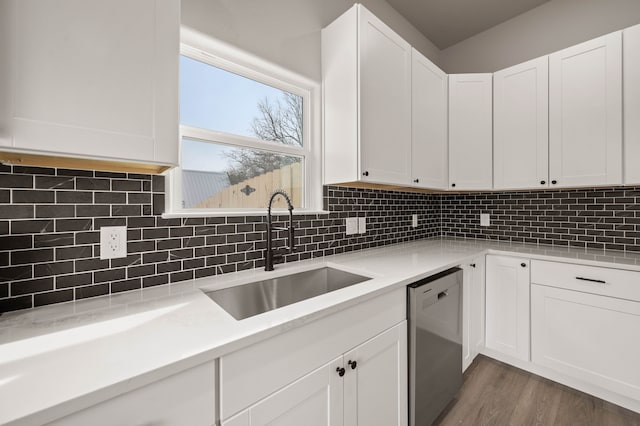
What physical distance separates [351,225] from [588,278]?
155 cm

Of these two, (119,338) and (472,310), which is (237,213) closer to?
(119,338)

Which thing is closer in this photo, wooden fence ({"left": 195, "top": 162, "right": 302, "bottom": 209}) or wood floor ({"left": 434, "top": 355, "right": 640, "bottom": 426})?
wooden fence ({"left": 195, "top": 162, "right": 302, "bottom": 209})

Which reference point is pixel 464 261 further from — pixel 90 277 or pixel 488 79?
pixel 90 277

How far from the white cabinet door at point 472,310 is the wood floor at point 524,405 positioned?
7.0 inches

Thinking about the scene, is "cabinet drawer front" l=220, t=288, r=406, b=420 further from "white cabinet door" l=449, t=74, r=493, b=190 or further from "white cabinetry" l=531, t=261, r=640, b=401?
"white cabinet door" l=449, t=74, r=493, b=190

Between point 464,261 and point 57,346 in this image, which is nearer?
point 57,346

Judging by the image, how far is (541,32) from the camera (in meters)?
2.46

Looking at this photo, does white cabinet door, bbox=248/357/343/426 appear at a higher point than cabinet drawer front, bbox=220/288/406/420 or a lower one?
lower

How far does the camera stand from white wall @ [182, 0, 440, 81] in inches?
54.1

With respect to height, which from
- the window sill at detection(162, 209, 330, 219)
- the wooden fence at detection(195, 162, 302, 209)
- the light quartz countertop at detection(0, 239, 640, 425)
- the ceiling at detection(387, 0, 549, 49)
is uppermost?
the ceiling at detection(387, 0, 549, 49)

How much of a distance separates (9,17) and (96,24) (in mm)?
180

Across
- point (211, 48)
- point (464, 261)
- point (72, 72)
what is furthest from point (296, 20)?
point (464, 261)

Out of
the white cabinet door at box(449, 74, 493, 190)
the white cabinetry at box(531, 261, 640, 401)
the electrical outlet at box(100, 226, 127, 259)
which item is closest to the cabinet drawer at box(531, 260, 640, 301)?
the white cabinetry at box(531, 261, 640, 401)

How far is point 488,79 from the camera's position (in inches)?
96.4
